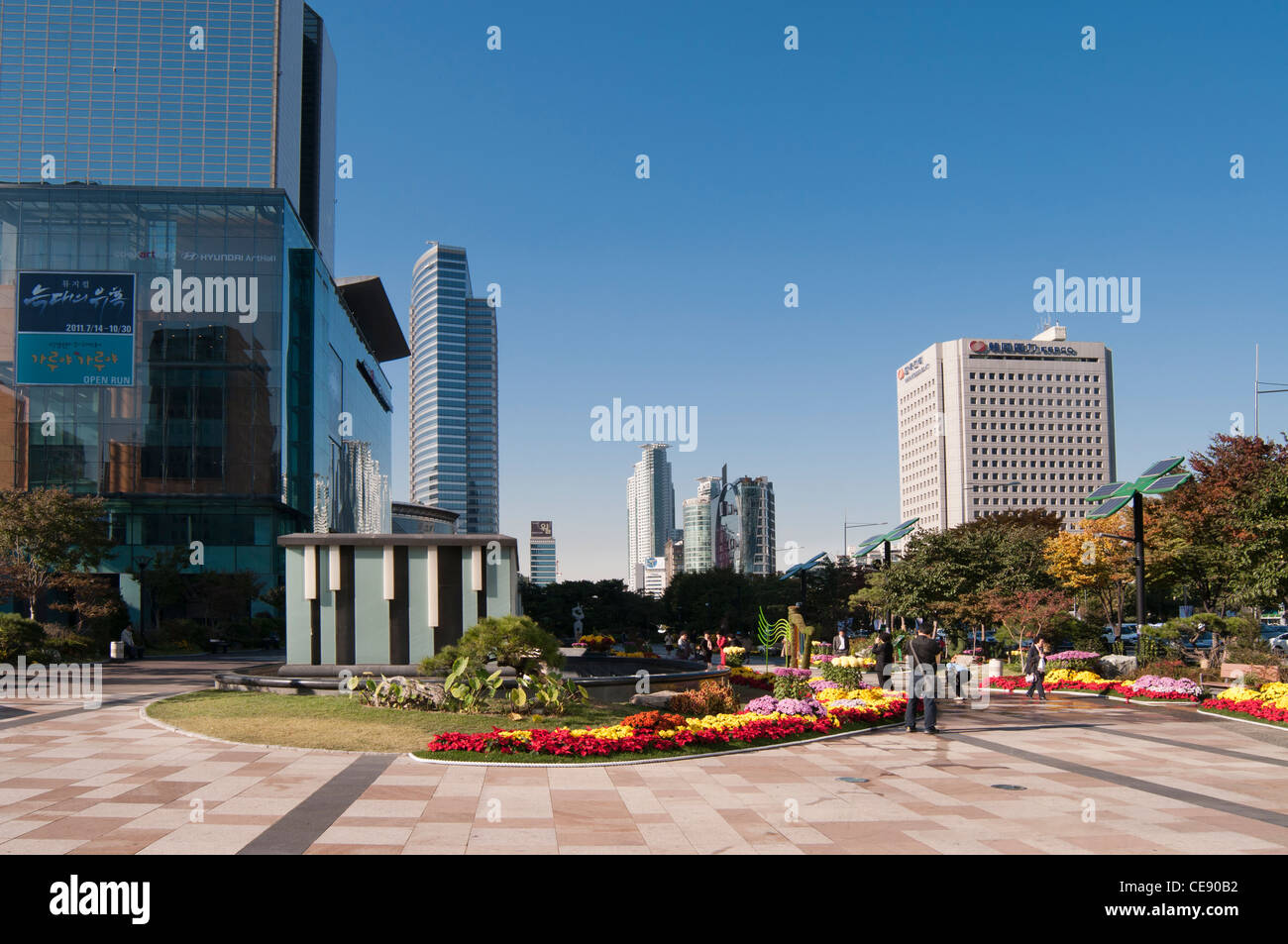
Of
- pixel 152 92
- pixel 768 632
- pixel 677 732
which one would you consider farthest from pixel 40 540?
pixel 152 92

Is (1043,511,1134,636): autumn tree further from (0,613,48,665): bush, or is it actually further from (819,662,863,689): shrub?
(0,613,48,665): bush

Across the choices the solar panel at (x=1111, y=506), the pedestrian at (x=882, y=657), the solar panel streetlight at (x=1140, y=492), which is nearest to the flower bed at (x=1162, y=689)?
the solar panel streetlight at (x=1140, y=492)

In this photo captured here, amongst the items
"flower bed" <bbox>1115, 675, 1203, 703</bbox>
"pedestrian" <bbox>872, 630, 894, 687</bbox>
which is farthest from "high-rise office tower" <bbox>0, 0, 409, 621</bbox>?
"flower bed" <bbox>1115, 675, 1203, 703</bbox>

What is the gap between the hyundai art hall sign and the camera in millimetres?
66188

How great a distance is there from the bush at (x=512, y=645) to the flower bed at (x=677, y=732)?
2.52 meters

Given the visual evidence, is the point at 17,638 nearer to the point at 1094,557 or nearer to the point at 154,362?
the point at 154,362

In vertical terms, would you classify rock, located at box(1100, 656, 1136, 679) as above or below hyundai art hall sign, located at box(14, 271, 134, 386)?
below

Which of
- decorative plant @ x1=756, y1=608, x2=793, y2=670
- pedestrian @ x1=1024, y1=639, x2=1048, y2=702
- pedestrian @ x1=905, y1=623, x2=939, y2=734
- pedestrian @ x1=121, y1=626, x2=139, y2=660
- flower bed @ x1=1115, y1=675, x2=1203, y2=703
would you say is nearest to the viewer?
pedestrian @ x1=905, y1=623, x2=939, y2=734

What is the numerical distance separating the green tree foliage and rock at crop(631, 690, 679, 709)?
31456 mm

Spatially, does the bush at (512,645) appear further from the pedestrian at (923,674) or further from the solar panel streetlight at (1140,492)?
the solar panel streetlight at (1140,492)

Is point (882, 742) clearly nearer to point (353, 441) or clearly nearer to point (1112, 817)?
point (1112, 817)
